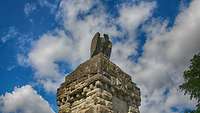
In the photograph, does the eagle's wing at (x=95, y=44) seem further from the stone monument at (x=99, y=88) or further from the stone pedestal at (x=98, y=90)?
the stone pedestal at (x=98, y=90)

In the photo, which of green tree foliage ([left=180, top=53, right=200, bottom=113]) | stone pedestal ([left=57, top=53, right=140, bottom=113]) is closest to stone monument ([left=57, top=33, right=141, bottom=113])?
stone pedestal ([left=57, top=53, right=140, bottom=113])

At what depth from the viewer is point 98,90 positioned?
26.7 ft

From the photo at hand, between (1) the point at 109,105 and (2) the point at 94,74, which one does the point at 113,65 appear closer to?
(2) the point at 94,74

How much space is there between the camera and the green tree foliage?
14.7 meters

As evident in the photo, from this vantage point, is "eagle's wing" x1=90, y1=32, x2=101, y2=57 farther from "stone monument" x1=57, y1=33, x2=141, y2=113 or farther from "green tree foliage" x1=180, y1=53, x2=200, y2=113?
"green tree foliage" x1=180, y1=53, x2=200, y2=113

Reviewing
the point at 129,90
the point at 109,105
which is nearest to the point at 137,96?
the point at 129,90

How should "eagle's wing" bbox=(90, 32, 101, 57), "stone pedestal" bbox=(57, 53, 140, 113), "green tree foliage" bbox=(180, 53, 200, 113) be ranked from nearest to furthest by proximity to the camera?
1. "stone pedestal" bbox=(57, 53, 140, 113)
2. "eagle's wing" bbox=(90, 32, 101, 57)
3. "green tree foliage" bbox=(180, 53, 200, 113)

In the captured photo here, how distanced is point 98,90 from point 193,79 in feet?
26.7

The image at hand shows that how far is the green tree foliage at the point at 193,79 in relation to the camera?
579 inches

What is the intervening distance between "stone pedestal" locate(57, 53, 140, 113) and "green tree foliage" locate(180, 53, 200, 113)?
19.8ft

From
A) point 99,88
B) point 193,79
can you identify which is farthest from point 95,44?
point 193,79

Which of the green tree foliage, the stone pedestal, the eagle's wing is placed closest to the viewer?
the stone pedestal

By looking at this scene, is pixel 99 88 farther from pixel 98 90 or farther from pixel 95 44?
pixel 95 44

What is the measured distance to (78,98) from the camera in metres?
8.68
